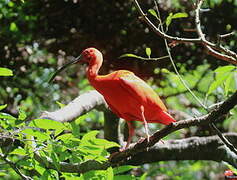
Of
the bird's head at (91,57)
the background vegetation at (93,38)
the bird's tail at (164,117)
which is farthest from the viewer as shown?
the background vegetation at (93,38)

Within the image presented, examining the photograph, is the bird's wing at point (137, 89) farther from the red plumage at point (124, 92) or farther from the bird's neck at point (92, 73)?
the bird's neck at point (92, 73)

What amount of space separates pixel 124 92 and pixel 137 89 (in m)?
0.09

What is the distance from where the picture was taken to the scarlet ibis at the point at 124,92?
3.20 m

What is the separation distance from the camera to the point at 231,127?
21.3ft

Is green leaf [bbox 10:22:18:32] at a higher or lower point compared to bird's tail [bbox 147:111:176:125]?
higher

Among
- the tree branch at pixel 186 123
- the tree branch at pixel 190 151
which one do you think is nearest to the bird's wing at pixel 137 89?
the tree branch at pixel 186 123

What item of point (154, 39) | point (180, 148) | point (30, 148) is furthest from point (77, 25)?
point (30, 148)

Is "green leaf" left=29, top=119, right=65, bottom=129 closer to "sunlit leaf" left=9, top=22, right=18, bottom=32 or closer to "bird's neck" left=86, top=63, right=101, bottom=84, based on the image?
"bird's neck" left=86, top=63, right=101, bottom=84

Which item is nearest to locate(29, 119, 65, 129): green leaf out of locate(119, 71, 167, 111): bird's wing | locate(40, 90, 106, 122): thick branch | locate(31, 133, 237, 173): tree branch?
locate(40, 90, 106, 122): thick branch

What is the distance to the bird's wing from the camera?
320 cm

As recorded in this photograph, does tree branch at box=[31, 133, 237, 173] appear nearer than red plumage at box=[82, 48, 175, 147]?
No

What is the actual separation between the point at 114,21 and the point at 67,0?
52cm

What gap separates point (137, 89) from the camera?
325 cm

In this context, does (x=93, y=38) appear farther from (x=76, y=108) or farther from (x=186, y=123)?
(x=186, y=123)
